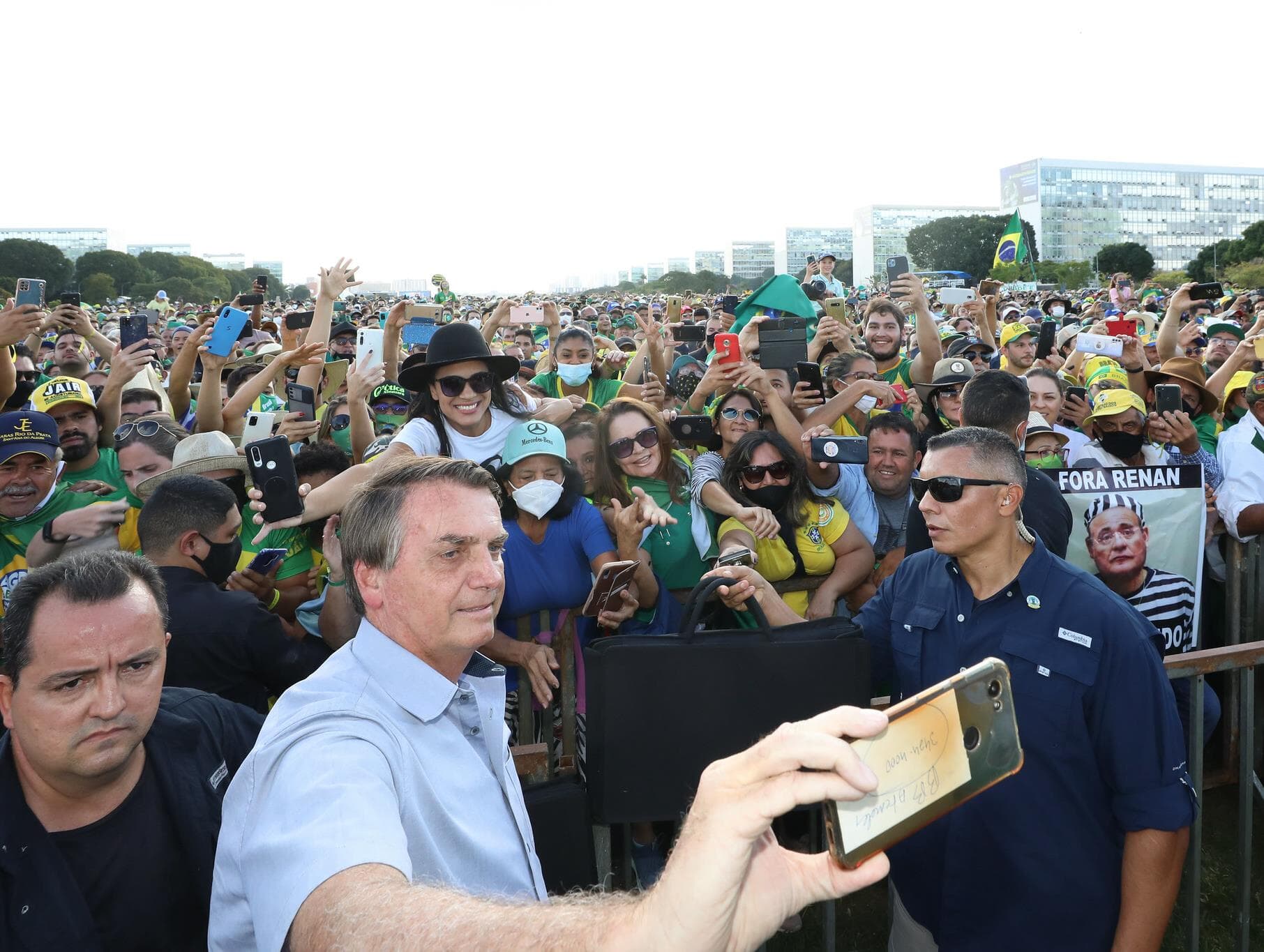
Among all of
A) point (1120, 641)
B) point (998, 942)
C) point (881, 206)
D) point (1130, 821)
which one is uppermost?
point (881, 206)

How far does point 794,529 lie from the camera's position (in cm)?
458

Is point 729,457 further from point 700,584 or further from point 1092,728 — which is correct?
point 1092,728

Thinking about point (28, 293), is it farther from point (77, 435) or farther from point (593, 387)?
point (593, 387)

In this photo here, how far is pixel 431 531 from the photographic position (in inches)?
83.4

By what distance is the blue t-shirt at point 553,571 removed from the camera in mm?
4035

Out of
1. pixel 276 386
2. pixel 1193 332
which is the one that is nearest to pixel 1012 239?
pixel 1193 332

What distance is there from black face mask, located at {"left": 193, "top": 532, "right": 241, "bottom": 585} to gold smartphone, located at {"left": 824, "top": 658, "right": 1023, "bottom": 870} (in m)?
3.01

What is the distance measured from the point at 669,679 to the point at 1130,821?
130cm

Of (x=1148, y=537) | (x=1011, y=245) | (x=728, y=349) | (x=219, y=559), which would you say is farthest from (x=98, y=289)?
(x=1148, y=537)

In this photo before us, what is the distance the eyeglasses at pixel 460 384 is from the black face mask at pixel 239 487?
3.78 ft

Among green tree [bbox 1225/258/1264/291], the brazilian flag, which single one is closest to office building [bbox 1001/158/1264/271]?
green tree [bbox 1225/258/1264/291]

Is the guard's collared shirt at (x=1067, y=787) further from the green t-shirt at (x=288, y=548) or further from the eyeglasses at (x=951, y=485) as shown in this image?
the green t-shirt at (x=288, y=548)

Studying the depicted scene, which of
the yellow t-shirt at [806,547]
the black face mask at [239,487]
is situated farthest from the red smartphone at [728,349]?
the black face mask at [239,487]

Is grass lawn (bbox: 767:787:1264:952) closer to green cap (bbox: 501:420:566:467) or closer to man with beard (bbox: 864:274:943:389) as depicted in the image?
green cap (bbox: 501:420:566:467)
